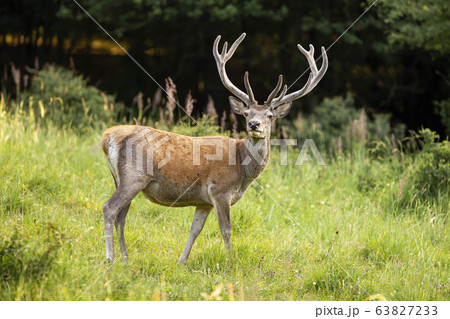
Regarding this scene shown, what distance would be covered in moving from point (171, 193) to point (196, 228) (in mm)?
482

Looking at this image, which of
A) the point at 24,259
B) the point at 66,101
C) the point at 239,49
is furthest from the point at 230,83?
the point at 239,49

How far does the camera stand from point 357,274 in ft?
16.9

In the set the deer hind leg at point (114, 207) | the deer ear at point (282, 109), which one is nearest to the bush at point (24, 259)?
the deer hind leg at point (114, 207)

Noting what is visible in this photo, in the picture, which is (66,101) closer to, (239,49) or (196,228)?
(196,228)

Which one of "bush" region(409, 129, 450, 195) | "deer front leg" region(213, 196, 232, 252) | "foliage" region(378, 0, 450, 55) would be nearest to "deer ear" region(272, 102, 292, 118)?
"deer front leg" region(213, 196, 232, 252)

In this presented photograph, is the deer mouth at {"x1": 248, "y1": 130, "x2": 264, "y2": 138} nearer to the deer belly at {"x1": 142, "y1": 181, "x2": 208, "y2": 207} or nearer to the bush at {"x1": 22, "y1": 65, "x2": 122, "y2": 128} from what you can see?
the deer belly at {"x1": 142, "y1": 181, "x2": 208, "y2": 207}

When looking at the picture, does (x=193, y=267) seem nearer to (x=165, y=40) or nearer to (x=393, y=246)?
(x=393, y=246)

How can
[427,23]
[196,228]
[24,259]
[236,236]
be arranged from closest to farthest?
[24,259], [196,228], [236,236], [427,23]

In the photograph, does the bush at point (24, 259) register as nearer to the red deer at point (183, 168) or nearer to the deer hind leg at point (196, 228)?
the red deer at point (183, 168)

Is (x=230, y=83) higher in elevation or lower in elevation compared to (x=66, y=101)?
higher

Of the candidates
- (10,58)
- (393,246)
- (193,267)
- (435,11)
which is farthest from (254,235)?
(10,58)

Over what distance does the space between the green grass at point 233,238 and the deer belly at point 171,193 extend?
0.51 m

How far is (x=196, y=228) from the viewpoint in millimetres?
5551

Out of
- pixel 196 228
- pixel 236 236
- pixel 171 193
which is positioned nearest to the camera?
pixel 171 193
